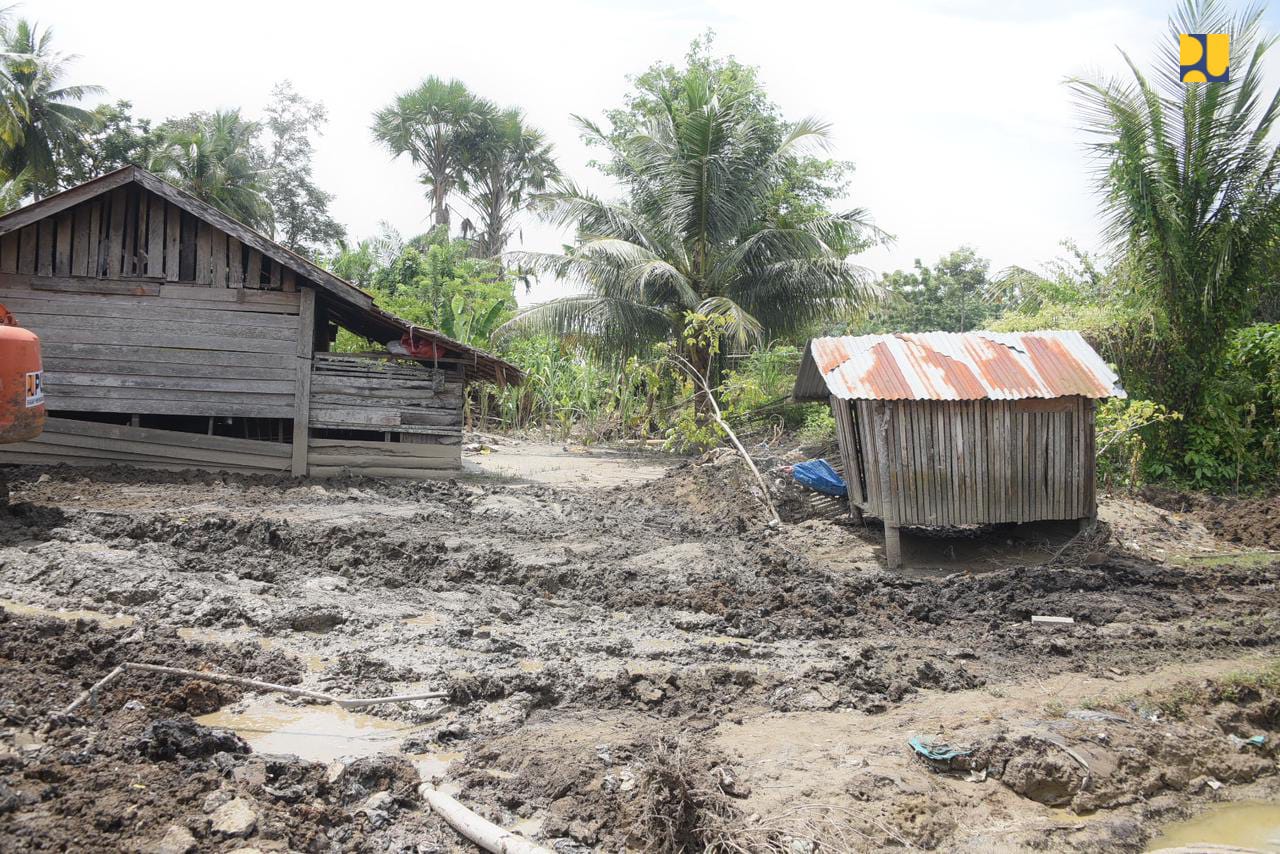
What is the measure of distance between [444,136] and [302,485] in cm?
2871

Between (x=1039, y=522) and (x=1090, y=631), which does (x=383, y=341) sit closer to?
(x=1039, y=522)

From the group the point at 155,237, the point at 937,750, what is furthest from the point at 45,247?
the point at 937,750

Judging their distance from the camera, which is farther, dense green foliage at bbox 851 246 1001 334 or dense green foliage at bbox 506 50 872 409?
dense green foliage at bbox 851 246 1001 334

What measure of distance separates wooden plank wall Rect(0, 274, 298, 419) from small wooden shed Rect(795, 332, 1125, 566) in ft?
25.5

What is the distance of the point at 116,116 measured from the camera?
32.9 m

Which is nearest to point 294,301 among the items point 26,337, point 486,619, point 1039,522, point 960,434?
point 26,337

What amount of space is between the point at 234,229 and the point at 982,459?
994cm

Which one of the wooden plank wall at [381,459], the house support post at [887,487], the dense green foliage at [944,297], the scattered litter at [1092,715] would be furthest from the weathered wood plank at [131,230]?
the dense green foliage at [944,297]

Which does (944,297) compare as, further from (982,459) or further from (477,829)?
(477,829)

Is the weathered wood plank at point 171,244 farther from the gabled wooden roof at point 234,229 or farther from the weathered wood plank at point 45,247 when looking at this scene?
the weathered wood plank at point 45,247

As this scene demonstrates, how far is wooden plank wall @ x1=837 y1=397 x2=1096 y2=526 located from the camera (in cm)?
945

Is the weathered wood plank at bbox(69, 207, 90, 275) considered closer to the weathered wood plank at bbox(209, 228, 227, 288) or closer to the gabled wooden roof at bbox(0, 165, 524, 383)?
the gabled wooden roof at bbox(0, 165, 524, 383)

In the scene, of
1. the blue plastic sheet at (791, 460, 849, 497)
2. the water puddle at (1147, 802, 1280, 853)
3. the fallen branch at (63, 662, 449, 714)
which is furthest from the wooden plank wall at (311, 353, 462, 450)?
the water puddle at (1147, 802, 1280, 853)

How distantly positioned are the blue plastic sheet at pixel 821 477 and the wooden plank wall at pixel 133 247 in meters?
7.52
